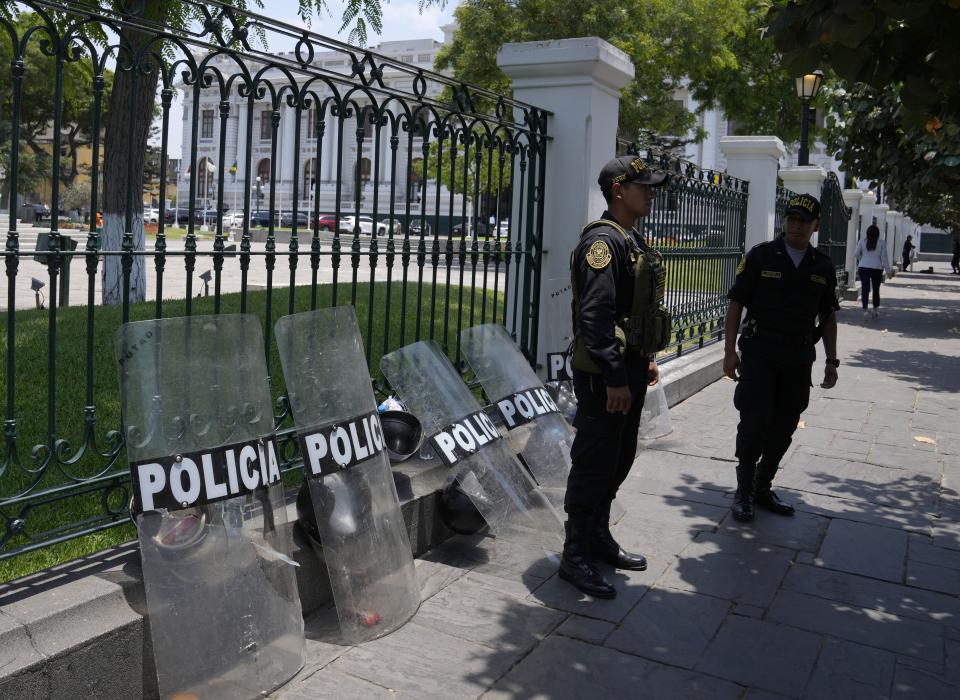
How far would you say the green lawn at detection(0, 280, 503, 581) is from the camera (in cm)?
359

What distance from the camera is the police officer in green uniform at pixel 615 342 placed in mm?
4121

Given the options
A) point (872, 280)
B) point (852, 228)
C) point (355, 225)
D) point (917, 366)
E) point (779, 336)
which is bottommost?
point (917, 366)

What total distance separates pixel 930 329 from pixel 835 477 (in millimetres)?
12128

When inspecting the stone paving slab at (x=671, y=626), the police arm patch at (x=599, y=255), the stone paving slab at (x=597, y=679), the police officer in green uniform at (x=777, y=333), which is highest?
the police arm patch at (x=599, y=255)

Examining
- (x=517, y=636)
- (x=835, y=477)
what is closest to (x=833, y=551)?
(x=835, y=477)

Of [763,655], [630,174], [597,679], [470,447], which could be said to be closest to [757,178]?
[630,174]

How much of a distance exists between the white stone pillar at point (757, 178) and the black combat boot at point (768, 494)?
6.68 meters

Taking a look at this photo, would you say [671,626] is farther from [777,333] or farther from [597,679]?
[777,333]

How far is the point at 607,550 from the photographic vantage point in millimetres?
4617

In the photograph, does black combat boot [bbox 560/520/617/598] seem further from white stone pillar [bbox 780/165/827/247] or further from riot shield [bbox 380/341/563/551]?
white stone pillar [bbox 780/165/827/247]

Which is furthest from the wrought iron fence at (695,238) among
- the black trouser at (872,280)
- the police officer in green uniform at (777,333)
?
the black trouser at (872,280)

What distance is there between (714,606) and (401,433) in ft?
5.59

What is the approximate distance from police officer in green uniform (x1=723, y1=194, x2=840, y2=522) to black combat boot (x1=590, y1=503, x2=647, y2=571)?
1078mm

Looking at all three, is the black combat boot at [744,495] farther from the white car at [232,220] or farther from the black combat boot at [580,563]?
the white car at [232,220]
